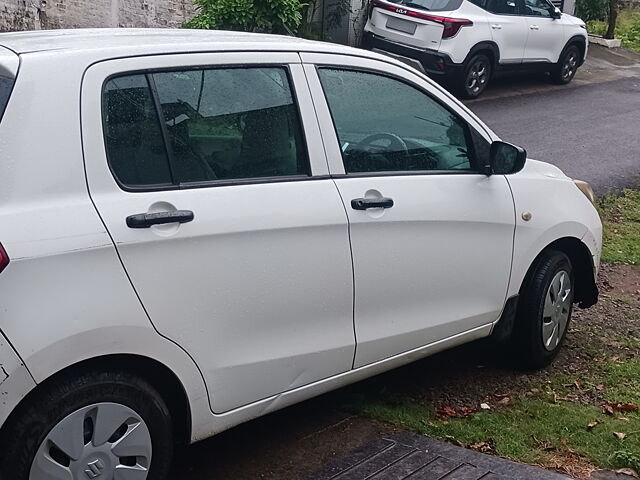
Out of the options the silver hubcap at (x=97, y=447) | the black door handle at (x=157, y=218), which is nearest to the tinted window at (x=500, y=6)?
the black door handle at (x=157, y=218)

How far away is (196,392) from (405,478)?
1016mm

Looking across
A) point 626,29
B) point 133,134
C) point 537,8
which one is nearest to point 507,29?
point 537,8

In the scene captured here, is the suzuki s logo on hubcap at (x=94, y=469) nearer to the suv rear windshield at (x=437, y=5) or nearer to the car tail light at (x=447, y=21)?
the car tail light at (x=447, y=21)

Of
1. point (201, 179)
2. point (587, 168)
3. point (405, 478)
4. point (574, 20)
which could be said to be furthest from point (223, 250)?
point (574, 20)

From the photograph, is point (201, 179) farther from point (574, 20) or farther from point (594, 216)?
point (574, 20)

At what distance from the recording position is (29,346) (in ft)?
9.62

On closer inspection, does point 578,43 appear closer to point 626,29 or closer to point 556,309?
point 626,29

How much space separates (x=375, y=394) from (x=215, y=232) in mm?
1760

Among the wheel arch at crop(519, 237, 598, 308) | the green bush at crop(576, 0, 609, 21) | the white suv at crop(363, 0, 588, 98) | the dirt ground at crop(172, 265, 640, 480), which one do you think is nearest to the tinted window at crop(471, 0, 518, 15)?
the white suv at crop(363, 0, 588, 98)

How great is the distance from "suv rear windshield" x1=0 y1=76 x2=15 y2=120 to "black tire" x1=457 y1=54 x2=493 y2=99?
11.6 m

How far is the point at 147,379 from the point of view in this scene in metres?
3.37

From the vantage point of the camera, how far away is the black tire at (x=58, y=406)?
3.01 metres

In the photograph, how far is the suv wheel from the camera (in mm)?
14222

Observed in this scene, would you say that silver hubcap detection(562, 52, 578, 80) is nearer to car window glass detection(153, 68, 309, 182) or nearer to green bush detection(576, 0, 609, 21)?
green bush detection(576, 0, 609, 21)
